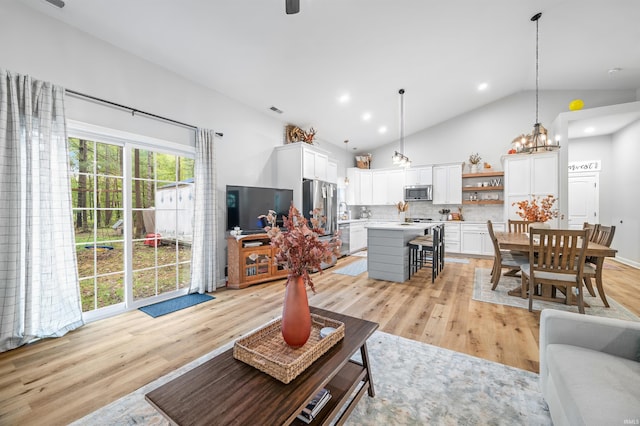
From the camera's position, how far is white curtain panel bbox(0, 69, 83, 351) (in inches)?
83.1

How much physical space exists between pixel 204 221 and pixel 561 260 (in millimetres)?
4426

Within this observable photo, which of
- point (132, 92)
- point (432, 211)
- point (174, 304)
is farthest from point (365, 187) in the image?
point (132, 92)

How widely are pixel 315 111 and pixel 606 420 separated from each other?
5.09 metres

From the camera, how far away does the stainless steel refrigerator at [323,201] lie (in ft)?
15.9

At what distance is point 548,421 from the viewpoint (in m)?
1.43

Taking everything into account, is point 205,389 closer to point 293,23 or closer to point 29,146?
point 29,146

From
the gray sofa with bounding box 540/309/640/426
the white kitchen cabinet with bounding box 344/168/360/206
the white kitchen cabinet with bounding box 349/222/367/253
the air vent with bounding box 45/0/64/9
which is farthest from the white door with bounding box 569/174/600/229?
the air vent with bounding box 45/0/64/9

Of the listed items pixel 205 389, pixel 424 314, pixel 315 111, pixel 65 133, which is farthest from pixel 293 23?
pixel 424 314

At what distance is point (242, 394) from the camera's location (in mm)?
1024

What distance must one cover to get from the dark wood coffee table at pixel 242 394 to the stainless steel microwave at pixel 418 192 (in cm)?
606

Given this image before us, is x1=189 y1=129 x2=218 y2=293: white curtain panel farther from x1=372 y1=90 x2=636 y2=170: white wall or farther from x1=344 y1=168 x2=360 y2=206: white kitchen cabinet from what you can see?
x1=372 y1=90 x2=636 y2=170: white wall

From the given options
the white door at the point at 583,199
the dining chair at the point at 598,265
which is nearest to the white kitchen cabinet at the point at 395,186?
the white door at the point at 583,199

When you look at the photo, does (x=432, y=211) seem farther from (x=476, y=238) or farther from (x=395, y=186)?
(x=476, y=238)

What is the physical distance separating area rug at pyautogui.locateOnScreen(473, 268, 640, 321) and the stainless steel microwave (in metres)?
2.94
